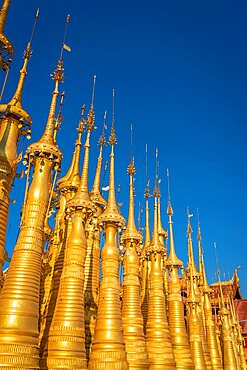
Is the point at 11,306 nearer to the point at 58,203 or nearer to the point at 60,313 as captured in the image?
the point at 60,313

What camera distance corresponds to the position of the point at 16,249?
34.3ft

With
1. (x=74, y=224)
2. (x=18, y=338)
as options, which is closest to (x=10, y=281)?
(x=18, y=338)

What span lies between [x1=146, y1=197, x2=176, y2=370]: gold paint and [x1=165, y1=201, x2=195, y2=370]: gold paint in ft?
6.12

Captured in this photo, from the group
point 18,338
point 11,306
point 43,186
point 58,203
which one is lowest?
point 18,338

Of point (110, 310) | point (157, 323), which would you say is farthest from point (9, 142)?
point (157, 323)

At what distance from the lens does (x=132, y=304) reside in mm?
15828

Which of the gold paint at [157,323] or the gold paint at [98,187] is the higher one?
the gold paint at [98,187]

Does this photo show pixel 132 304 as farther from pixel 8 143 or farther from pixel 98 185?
pixel 8 143

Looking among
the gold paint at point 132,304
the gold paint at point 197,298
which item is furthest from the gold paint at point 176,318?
the gold paint at point 132,304

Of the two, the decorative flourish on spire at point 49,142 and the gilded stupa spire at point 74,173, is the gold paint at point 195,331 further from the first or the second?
the decorative flourish on spire at point 49,142

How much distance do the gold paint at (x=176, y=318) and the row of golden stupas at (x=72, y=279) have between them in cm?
5

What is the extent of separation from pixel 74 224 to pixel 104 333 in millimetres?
3762

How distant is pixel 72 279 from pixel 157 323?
6929mm

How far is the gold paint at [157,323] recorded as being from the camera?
16.2 meters
